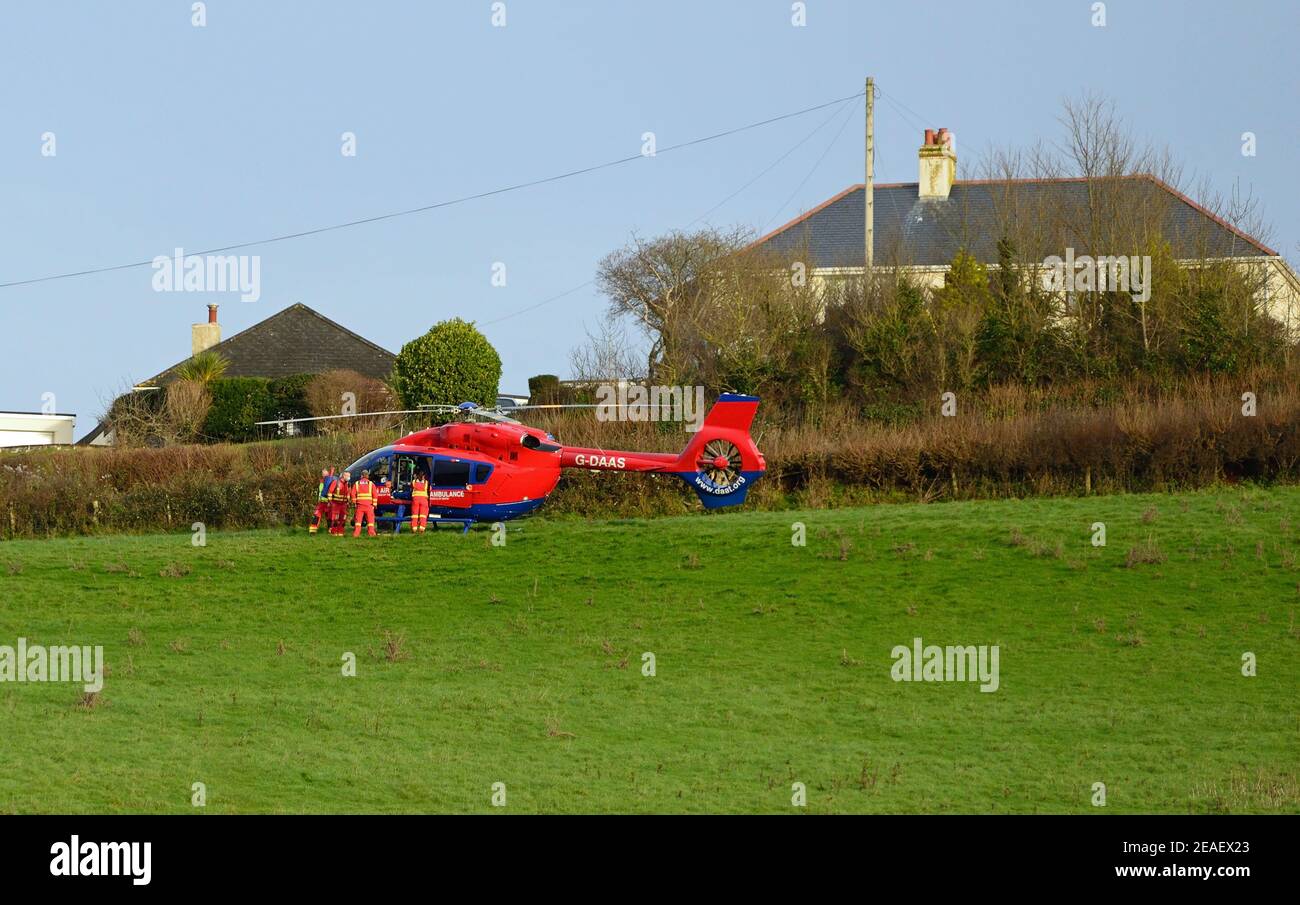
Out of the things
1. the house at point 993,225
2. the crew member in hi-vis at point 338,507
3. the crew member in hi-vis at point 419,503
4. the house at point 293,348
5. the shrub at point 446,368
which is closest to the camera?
the crew member in hi-vis at point 419,503

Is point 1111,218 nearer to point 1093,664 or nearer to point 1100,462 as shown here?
point 1100,462

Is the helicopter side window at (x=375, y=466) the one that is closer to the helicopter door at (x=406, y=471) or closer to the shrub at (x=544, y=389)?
the helicopter door at (x=406, y=471)

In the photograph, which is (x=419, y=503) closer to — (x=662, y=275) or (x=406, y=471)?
(x=406, y=471)

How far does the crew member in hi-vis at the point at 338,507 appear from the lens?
31828 millimetres

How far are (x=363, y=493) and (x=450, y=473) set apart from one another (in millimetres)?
1914

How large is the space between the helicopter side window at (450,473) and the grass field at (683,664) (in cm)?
127

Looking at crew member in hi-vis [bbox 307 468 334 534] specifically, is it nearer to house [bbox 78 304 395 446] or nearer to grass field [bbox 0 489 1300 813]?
grass field [bbox 0 489 1300 813]

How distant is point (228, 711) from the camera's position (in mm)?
19266

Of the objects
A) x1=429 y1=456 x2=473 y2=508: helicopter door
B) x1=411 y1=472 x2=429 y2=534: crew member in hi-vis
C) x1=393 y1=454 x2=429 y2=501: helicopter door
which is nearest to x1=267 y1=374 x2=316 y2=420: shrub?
x1=393 y1=454 x2=429 y2=501: helicopter door

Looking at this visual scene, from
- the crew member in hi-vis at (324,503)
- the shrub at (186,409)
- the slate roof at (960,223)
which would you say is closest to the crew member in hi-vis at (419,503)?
the crew member in hi-vis at (324,503)

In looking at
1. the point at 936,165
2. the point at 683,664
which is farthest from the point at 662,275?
the point at 683,664

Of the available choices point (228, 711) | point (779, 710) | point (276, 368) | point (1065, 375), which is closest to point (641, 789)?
point (779, 710)

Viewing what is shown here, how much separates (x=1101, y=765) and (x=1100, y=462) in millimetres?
19218

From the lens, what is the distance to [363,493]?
1239 inches
